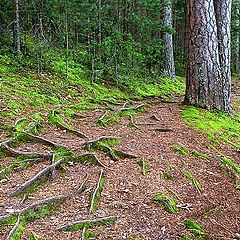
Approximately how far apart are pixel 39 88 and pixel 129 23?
5737mm

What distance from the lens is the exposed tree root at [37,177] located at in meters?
4.73

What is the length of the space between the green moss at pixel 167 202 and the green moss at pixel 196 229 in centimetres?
30

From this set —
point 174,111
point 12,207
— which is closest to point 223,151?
point 174,111

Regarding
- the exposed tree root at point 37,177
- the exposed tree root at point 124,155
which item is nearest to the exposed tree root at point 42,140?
the exposed tree root at point 37,177

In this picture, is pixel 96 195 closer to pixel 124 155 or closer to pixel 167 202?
pixel 167 202

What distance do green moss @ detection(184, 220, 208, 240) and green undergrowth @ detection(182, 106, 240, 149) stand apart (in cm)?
363

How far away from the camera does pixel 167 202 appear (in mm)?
4832

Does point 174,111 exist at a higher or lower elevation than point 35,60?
lower

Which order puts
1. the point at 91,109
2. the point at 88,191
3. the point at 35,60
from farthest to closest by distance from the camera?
the point at 35,60
the point at 91,109
the point at 88,191

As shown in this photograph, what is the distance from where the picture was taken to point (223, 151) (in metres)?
7.43

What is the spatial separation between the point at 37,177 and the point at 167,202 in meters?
1.92

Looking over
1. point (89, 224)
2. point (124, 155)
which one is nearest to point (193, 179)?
point (124, 155)

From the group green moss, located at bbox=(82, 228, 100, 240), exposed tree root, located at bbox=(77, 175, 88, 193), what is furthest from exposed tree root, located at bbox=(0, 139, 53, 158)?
green moss, located at bbox=(82, 228, 100, 240)

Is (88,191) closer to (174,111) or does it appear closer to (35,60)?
(174,111)
